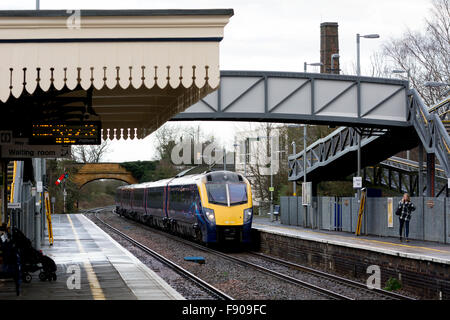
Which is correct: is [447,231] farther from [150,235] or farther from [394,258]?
[150,235]

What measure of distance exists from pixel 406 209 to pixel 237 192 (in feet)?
19.7

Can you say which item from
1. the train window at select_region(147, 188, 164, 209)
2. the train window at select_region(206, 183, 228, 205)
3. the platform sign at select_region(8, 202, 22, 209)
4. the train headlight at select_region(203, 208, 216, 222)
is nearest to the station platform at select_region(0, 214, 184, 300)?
the platform sign at select_region(8, 202, 22, 209)

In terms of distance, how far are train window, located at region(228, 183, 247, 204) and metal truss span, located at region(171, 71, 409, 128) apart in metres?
2.88

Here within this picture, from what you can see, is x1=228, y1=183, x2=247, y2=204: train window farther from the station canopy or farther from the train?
the station canopy

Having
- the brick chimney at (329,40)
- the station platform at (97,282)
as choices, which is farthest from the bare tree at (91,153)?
the station platform at (97,282)

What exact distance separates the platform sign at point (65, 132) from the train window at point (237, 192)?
40.8 ft

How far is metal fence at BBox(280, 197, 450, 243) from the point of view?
24.2 m

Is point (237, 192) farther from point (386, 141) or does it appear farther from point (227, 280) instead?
point (386, 141)

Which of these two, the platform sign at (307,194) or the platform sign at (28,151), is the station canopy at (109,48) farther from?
the platform sign at (307,194)

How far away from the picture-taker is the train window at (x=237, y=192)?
84.9ft

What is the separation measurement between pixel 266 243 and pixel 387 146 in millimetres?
11227

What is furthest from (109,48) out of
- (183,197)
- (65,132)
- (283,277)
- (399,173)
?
(399,173)

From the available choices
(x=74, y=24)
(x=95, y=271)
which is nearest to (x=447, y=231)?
(x=95, y=271)

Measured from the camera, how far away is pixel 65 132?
1352 centimetres
